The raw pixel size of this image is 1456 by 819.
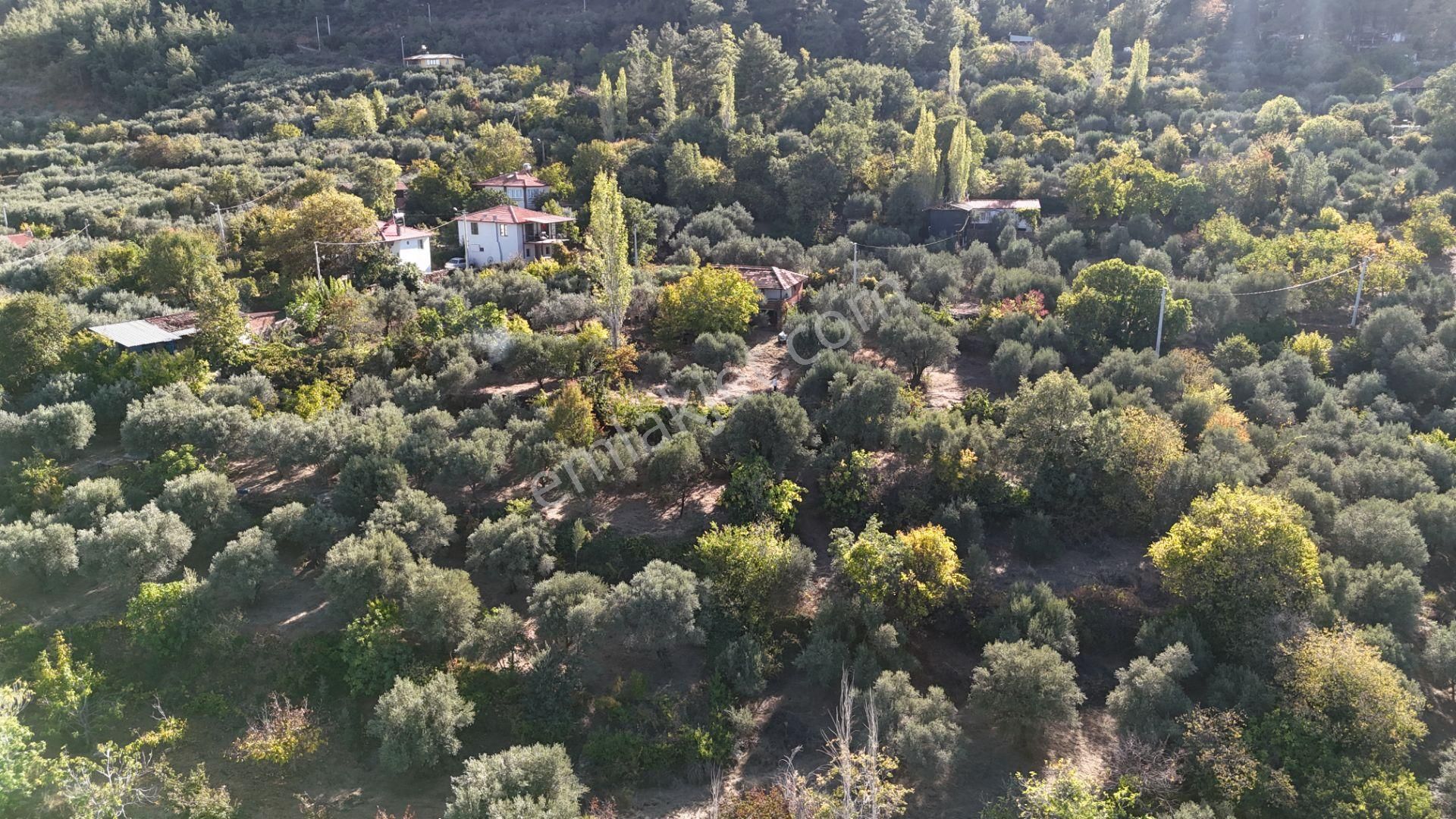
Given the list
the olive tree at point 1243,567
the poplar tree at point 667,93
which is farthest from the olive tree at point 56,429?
the poplar tree at point 667,93

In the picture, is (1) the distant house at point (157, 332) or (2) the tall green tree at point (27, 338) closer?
(2) the tall green tree at point (27, 338)

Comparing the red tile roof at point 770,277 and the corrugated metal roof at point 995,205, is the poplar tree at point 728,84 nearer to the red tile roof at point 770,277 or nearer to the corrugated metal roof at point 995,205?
the corrugated metal roof at point 995,205

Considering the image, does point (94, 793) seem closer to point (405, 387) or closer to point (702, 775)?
point (702, 775)

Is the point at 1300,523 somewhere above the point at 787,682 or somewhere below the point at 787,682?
above

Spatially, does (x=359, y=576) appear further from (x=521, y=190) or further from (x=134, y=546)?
(x=521, y=190)

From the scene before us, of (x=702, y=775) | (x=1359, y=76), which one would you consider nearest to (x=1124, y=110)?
(x=1359, y=76)

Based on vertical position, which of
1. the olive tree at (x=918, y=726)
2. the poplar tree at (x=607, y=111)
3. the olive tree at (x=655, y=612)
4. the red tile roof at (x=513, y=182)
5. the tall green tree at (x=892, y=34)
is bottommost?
the olive tree at (x=918, y=726)

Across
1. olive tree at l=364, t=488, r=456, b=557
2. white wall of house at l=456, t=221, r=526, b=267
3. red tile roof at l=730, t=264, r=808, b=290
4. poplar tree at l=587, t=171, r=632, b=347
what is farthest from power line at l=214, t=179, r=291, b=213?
olive tree at l=364, t=488, r=456, b=557
